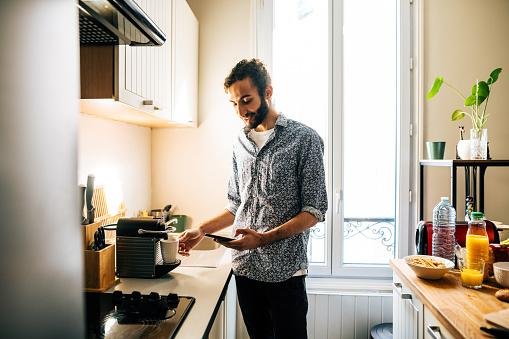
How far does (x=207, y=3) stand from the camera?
97.0 inches

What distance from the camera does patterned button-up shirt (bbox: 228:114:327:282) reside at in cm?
145

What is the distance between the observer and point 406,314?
1517mm

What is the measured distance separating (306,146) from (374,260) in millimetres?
1395

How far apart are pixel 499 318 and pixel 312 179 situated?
73 centimetres

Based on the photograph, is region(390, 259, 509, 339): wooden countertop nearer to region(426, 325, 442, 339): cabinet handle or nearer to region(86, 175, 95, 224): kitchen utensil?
region(426, 325, 442, 339): cabinet handle

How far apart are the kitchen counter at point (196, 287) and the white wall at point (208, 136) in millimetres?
780

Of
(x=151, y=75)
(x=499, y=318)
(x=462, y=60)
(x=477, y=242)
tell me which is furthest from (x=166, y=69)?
(x=462, y=60)

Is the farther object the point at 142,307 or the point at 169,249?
the point at 169,249

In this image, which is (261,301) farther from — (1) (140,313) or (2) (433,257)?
(2) (433,257)

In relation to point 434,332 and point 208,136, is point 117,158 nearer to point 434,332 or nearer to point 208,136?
point 208,136

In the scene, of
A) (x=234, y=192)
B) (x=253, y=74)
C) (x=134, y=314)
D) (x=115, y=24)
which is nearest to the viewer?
(x=115, y=24)

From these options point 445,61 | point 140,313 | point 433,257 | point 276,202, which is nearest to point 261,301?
point 276,202

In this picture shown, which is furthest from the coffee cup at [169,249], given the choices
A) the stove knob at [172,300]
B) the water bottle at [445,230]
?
the water bottle at [445,230]

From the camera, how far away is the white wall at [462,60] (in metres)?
2.36
